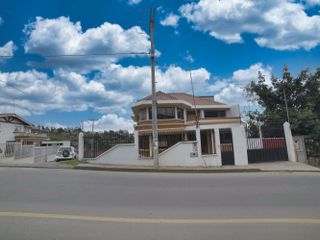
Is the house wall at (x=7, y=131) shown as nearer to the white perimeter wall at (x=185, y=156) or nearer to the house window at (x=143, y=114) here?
the house window at (x=143, y=114)

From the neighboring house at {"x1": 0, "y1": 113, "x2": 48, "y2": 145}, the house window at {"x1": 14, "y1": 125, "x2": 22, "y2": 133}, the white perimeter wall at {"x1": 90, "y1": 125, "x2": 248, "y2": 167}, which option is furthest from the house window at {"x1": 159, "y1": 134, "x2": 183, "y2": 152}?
the house window at {"x1": 14, "y1": 125, "x2": 22, "y2": 133}

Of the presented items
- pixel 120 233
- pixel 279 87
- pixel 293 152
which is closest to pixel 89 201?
pixel 120 233

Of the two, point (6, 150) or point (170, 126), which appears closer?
point (170, 126)

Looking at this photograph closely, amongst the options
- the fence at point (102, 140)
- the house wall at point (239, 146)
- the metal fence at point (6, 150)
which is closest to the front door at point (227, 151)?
the house wall at point (239, 146)

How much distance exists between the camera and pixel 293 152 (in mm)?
18781

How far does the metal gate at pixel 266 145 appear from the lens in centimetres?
1869

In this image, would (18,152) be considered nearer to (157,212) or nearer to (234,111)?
(234,111)

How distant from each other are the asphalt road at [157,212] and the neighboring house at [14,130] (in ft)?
122

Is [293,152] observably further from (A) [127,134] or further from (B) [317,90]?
(A) [127,134]

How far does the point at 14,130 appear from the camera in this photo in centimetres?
4359

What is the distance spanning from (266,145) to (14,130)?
40.9 m

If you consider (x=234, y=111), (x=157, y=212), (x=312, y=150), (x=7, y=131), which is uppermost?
(x=234, y=111)

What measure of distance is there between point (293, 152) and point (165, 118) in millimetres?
12009

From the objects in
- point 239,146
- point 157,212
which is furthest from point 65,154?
point 157,212
